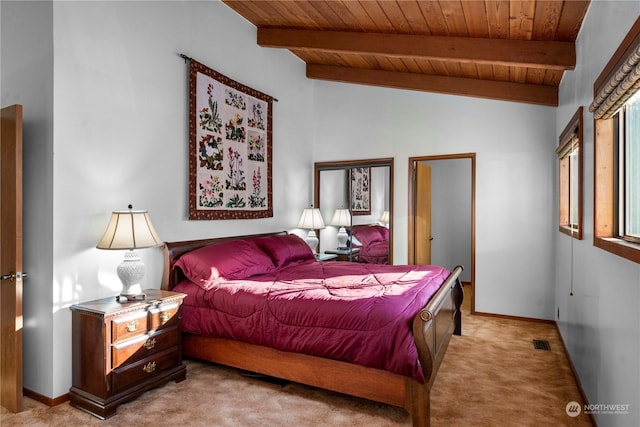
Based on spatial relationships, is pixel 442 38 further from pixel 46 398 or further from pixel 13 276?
pixel 46 398

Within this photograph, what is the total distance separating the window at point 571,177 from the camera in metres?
2.80

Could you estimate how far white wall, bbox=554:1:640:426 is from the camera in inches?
66.1

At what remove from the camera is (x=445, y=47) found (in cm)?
350

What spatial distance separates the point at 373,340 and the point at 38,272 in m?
2.29

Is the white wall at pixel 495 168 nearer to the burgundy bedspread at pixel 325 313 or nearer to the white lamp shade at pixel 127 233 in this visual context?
the burgundy bedspread at pixel 325 313

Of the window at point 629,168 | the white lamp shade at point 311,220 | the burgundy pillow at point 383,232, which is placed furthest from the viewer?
the burgundy pillow at point 383,232

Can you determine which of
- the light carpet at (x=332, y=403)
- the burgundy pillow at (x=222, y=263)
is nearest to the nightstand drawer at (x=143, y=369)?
the light carpet at (x=332, y=403)

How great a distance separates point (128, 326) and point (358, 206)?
3.51m

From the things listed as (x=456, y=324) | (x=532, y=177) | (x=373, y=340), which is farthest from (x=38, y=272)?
(x=532, y=177)

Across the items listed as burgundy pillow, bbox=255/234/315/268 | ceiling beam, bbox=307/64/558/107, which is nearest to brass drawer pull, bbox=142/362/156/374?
burgundy pillow, bbox=255/234/315/268

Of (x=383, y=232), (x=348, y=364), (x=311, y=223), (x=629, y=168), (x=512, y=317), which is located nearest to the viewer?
(x=629, y=168)

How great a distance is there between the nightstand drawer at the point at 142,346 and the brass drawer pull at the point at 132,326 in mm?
72

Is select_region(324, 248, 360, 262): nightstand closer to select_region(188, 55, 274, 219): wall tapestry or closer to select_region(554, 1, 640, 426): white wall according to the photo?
select_region(188, 55, 274, 219): wall tapestry

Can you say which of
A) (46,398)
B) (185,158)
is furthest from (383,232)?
(46,398)
